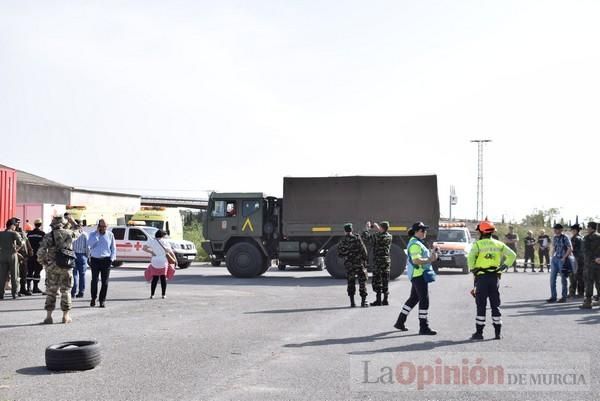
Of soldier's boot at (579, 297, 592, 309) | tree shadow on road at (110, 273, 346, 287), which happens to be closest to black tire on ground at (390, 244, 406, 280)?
tree shadow on road at (110, 273, 346, 287)

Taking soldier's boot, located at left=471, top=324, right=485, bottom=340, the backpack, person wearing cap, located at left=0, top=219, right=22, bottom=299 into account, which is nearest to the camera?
soldier's boot, located at left=471, top=324, right=485, bottom=340

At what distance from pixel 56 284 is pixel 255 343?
409 centimetres

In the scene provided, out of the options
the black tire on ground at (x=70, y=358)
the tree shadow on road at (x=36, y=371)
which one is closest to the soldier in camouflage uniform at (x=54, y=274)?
the tree shadow on road at (x=36, y=371)

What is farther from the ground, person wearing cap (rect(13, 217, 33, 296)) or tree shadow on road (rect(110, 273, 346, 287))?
person wearing cap (rect(13, 217, 33, 296))

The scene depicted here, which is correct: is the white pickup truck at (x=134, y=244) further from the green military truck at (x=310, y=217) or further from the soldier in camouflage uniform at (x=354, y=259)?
the soldier in camouflage uniform at (x=354, y=259)

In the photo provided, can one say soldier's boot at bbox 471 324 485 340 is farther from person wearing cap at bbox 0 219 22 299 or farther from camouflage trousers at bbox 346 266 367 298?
person wearing cap at bbox 0 219 22 299

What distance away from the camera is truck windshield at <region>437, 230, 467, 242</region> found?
89.4ft

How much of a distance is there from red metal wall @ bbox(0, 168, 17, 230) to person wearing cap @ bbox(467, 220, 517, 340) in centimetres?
1280

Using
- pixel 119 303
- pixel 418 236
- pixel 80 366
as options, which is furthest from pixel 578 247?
pixel 80 366

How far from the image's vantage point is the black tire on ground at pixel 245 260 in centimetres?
2328

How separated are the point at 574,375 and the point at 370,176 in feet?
50.5

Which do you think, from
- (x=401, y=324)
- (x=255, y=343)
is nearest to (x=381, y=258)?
(x=401, y=324)

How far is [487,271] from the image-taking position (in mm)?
10406

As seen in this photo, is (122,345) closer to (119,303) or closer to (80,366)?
(80,366)
